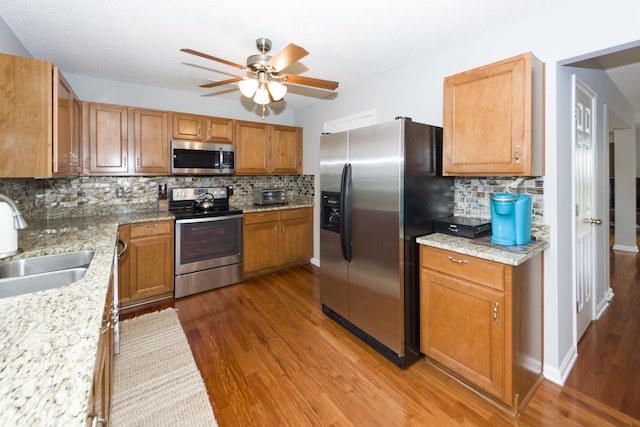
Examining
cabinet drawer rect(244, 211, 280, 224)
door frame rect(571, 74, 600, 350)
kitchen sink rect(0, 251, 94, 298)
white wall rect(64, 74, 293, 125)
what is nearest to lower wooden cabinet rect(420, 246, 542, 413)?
door frame rect(571, 74, 600, 350)

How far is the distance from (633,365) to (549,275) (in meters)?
1.00

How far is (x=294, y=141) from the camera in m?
4.54

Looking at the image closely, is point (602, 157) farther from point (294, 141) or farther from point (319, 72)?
point (294, 141)

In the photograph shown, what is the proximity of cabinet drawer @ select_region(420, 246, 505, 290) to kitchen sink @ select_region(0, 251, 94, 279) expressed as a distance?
7.05 ft

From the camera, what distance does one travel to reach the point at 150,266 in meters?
3.16

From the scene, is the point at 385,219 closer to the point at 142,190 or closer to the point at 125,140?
the point at 125,140

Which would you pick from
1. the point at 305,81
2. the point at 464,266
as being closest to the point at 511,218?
the point at 464,266

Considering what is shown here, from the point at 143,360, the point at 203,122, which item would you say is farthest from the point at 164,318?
the point at 203,122

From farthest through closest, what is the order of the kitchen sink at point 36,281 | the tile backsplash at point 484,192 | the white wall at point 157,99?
the white wall at point 157,99, the tile backsplash at point 484,192, the kitchen sink at point 36,281

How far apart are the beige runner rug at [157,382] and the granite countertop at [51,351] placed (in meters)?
0.92

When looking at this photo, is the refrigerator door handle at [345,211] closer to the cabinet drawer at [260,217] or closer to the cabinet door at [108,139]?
the cabinet drawer at [260,217]

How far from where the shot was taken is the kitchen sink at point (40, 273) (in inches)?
56.0

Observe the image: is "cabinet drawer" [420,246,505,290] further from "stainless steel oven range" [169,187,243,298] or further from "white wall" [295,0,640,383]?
"stainless steel oven range" [169,187,243,298]

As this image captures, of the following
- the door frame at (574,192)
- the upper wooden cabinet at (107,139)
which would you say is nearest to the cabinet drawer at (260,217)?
the upper wooden cabinet at (107,139)
